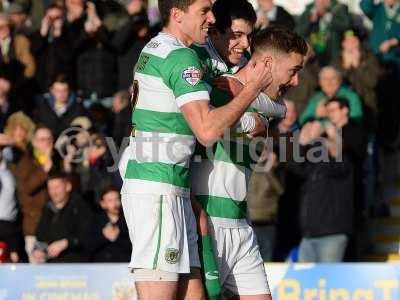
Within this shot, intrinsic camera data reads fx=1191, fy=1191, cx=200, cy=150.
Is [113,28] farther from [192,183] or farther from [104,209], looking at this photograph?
[192,183]

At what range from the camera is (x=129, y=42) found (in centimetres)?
1527

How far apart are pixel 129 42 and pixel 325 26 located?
2566mm

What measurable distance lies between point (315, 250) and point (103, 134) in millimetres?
3085

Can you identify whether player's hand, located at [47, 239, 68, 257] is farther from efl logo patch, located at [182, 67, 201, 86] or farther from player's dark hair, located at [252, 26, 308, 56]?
efl logo patch, located at [182, 67, 201, 86]

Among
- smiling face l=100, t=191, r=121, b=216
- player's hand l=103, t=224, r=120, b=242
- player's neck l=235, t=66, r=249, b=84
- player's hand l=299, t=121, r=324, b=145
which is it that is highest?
player's neck l=235, t=66, r=249, b=84

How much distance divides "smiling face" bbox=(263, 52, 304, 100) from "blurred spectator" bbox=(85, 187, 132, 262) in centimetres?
514

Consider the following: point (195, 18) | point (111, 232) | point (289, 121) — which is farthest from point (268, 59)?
point (289, 121)

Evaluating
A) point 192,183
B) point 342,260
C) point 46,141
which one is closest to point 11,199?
point 46,141

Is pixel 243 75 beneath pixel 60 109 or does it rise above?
above

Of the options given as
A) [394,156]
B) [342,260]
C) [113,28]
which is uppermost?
[113,28]

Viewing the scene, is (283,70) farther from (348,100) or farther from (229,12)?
(348,100)

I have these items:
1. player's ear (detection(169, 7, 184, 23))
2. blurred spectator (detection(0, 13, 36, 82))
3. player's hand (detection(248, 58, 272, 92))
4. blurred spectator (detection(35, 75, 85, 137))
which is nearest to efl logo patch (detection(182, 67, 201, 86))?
player's hand (detection(248, 58, 272, 92))

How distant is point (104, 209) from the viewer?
1317cm

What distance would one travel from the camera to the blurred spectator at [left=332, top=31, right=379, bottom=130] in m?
14.5
